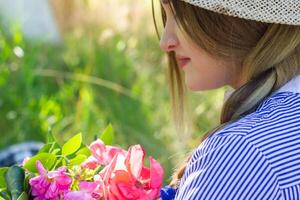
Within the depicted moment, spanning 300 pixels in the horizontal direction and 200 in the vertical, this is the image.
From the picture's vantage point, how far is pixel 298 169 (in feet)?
4.96

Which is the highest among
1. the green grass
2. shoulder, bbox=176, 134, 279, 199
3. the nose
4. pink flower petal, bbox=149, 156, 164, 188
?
the nose

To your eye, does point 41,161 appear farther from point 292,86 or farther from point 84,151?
point 292,86

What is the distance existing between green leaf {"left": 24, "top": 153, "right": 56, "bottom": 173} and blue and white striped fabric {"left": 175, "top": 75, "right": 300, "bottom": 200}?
0.37m

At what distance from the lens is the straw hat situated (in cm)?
163

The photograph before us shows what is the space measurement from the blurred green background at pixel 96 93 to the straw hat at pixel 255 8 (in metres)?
2.00

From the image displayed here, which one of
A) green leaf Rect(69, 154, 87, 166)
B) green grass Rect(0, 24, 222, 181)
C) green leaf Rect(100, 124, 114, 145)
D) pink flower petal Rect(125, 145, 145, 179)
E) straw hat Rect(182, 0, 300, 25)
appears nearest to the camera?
straw hat Rect(182, 0, 300, 25)

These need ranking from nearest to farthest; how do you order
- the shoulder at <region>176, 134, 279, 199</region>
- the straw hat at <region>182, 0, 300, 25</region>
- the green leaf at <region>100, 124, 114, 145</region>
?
the shoulder at <region>176, 134, 279, 199</region>, the straw hat at <region>182, 0, 300, 25</region>, the green leaf at <region>100, 124, 114, 145</region>

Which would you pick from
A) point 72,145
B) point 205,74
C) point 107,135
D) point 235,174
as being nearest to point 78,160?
point 72,145

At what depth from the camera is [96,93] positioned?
4336 mm

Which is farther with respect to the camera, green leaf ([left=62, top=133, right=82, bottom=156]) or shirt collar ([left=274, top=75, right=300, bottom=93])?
green leaf ([left=62, top=133, right=82, bottom=156])

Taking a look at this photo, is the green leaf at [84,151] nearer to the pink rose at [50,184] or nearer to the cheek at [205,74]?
the pink rose at [50,184]

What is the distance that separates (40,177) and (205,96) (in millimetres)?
2867

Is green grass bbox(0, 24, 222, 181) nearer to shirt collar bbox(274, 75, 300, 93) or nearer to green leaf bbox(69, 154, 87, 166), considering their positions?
green leaf bbox(69, 154, 87, 166)

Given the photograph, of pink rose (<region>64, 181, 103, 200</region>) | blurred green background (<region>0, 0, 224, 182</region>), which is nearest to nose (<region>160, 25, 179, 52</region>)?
pink rose (<region>64, 181, 103, 200</region>)
